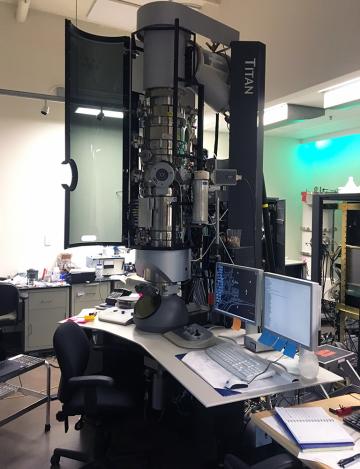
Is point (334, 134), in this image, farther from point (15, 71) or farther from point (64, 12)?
point (15, 71)

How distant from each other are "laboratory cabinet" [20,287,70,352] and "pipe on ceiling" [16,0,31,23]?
289 centimetres

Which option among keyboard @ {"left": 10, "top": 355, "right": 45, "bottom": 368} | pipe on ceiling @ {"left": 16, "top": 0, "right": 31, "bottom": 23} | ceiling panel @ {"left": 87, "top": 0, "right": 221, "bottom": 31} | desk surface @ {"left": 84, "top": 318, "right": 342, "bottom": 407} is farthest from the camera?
pipe on ceiling @ {"left": 16, "top": 0, "right": 31, "bottom": 23}

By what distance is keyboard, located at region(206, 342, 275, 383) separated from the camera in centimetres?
192

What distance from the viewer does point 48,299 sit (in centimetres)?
434

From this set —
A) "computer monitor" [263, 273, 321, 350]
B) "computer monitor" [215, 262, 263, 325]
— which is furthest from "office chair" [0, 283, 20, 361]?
"computer monitor" [263, 273, 321, 350]

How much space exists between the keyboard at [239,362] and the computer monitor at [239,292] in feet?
0.58

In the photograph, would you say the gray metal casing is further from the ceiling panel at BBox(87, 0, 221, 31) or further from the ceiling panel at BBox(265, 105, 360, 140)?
the ceiling panel at BBox(265, 105, 360, 140)

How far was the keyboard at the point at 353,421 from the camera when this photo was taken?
1.59 metres

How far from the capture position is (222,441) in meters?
2.42

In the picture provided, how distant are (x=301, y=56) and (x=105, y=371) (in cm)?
300

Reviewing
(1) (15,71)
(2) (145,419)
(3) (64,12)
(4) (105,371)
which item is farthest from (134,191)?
(3) (64,12)

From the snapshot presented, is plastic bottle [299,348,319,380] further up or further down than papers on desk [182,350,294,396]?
further up

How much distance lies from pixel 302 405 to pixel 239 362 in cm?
36

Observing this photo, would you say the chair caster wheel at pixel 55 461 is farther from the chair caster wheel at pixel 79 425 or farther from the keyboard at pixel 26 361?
the keyboard at pixel 26 361
